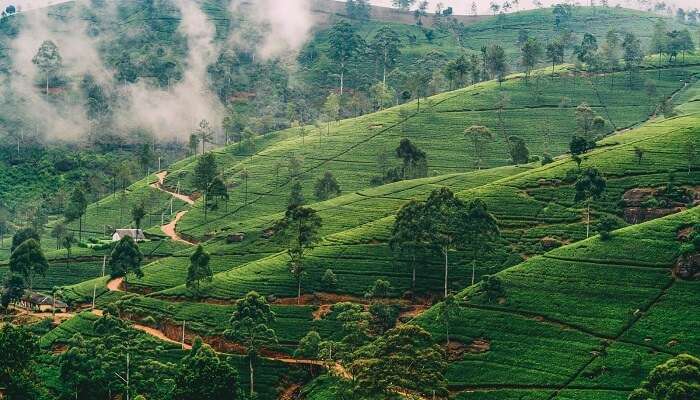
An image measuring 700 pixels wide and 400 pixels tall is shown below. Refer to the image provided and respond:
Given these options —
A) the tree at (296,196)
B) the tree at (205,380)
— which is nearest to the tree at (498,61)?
the tree at (296,196)

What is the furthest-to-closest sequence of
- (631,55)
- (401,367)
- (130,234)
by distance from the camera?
1. (631,55)
2. (130,234)
3. (401,367)

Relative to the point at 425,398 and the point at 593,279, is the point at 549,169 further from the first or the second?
the point at 425,398

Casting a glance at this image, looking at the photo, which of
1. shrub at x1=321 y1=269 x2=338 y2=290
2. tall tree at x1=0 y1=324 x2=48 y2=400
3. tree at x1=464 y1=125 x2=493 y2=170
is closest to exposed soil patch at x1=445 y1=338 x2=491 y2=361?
shrub at x1=321 y1=269 x2=338 y2=290

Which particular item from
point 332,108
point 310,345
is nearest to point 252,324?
point 310,345

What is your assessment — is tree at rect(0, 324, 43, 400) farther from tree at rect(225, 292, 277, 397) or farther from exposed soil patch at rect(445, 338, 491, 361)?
exposed soil patch at rect(445, 338, 491, 361)

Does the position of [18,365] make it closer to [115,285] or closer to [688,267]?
[115,285]

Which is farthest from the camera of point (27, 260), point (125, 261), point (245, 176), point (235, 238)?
point (245, 176)
